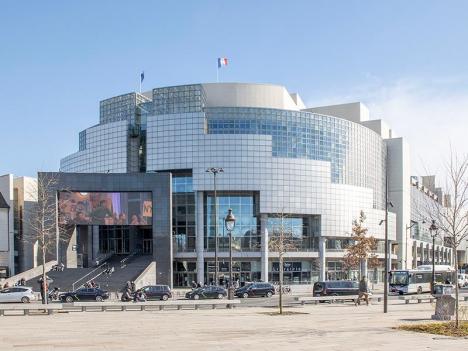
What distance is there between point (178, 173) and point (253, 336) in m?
64.5

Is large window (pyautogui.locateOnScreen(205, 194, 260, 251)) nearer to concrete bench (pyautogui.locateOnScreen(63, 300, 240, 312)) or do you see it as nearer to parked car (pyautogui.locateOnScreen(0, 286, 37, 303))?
parked car (pyautogui.locateOnScreen(0, 286, 37, 303))

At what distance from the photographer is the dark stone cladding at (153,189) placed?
75062 millimetres

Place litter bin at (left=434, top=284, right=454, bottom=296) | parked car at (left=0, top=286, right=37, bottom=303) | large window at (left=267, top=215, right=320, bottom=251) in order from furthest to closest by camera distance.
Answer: large window at (left=267, top=215, right=320, bottom=251), parked car at (left=0, top=286, right=37, bottom=303), litter bin at (left=434, top=284, right=454, bottom=296)

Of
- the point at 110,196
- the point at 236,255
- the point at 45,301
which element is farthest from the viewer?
the point at 236,255

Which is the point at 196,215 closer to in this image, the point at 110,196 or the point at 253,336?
the point at 110,196

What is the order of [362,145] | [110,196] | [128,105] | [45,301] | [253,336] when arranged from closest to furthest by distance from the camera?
[253,336] < [45,301] < [110,196] < [128,105] < [362,145]

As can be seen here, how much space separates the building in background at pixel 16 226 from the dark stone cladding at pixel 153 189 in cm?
414

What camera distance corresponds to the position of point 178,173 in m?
84.8

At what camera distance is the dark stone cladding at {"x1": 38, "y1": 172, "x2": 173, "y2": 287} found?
246 ft

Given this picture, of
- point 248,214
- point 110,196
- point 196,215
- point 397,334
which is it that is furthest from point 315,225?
point 397,334

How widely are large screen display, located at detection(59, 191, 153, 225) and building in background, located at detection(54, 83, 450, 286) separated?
365cm

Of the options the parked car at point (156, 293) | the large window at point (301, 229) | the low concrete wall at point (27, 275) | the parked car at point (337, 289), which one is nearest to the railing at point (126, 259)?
the low concrete wall at point (27, 275)

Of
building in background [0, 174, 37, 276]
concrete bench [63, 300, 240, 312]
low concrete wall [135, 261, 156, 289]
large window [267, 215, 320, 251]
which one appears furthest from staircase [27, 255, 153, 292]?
concrete bench [63, 300, 240, 312]

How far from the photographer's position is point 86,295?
51344mm
